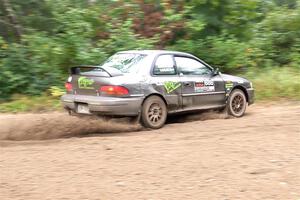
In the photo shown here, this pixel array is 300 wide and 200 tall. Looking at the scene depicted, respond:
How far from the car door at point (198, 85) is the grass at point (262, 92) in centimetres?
373

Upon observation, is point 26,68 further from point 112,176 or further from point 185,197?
point 185,197

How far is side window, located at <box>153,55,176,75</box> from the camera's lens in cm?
965

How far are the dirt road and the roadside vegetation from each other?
404cm

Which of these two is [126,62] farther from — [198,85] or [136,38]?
[136,38]

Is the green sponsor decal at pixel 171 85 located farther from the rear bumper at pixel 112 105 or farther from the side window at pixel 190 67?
the rear bumper at pixel 112 105

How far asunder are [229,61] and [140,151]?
32.1 ft

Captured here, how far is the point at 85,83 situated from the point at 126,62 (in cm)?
99

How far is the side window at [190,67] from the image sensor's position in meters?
10.1

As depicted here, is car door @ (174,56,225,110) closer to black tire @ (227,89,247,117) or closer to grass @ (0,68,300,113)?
black tire @ (227,89,247,117)

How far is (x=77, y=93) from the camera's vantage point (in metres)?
9.36

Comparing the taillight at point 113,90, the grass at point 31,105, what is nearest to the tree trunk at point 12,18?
the grass at point 31,105

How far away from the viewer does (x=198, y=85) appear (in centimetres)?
1016

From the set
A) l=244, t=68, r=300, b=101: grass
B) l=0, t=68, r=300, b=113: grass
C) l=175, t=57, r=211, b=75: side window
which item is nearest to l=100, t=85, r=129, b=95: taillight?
l=175, t=57, r=211, b=75: side window

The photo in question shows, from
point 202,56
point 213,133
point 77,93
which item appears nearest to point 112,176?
point 213,133
